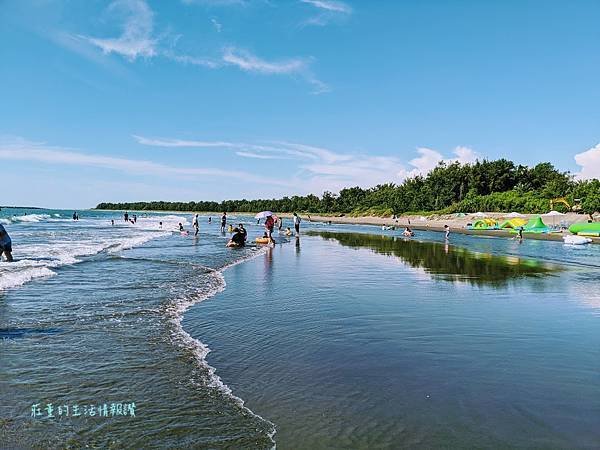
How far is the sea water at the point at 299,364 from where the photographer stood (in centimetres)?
522

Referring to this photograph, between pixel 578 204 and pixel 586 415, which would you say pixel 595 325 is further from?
pixel 578 204

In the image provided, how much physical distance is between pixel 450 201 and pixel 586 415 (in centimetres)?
10456

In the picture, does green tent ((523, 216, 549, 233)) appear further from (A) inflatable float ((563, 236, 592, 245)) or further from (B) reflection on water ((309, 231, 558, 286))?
(B) reflection on water ((309, 231, 558, 286))

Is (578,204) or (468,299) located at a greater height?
(578,204)

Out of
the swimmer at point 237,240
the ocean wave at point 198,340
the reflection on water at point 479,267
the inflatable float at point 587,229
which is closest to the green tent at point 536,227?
the inflatable float at point 587,229

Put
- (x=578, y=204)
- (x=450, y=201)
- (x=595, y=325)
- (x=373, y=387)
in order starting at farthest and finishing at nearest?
(x=450, y=201), (x=578, y=204), (x=595, y=325), (x=373, y=387)

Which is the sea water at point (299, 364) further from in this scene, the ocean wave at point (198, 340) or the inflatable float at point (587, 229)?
the inflatable float at point (587, 229)

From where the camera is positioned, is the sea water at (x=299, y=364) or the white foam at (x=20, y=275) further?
the white foam at (x=20, y=275)

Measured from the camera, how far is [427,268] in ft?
68.6

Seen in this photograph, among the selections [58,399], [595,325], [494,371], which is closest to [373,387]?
[494,371]

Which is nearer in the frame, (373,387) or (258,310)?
(373,387)

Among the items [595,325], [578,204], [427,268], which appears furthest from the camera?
[578,204]

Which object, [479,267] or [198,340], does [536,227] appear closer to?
[479,267]

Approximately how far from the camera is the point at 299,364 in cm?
746
